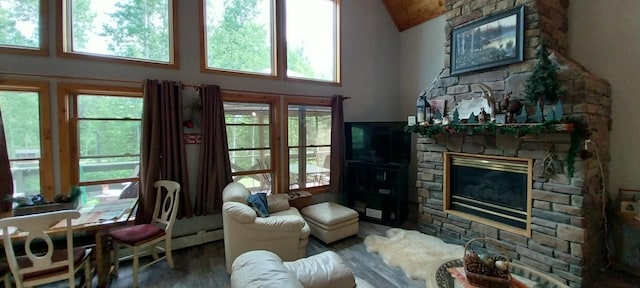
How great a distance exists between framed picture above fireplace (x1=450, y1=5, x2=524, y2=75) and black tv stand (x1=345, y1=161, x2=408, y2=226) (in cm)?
168

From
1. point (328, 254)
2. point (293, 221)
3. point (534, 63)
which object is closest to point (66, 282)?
point (293, 221)

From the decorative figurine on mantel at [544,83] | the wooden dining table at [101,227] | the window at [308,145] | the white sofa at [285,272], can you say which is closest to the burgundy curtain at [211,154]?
the wooden dining table at [101,227]

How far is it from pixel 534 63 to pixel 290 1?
3324 millimetres

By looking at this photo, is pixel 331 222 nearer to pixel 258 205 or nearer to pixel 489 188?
pixel 258 205

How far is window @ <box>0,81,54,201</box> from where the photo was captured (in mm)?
2668

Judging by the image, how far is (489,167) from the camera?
10.7ft

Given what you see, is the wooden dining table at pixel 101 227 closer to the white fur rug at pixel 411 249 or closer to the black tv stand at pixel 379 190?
the white fur rug at pixel 411 249

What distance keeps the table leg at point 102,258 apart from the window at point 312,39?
9.78 feet

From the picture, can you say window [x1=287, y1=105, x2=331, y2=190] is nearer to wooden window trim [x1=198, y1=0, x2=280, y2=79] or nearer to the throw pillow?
wooden window trim [x1=198, y1=0, x2=280, y2=79]

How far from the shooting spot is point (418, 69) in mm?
4949

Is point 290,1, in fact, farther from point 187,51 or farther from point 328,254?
point 328,254

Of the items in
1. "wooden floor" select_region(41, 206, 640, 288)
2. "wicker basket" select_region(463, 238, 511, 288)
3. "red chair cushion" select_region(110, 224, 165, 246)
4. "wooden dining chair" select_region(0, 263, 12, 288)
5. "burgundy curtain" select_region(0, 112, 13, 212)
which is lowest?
"wooden floor" select_region(41, 206, 640, 288)

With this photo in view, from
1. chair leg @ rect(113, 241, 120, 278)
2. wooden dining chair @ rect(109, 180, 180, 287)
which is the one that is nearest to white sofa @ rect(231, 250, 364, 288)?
wooden dining chair @ rect(109, 180, 180, 287)

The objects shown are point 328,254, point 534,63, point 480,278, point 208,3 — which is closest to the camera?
point 480,278
